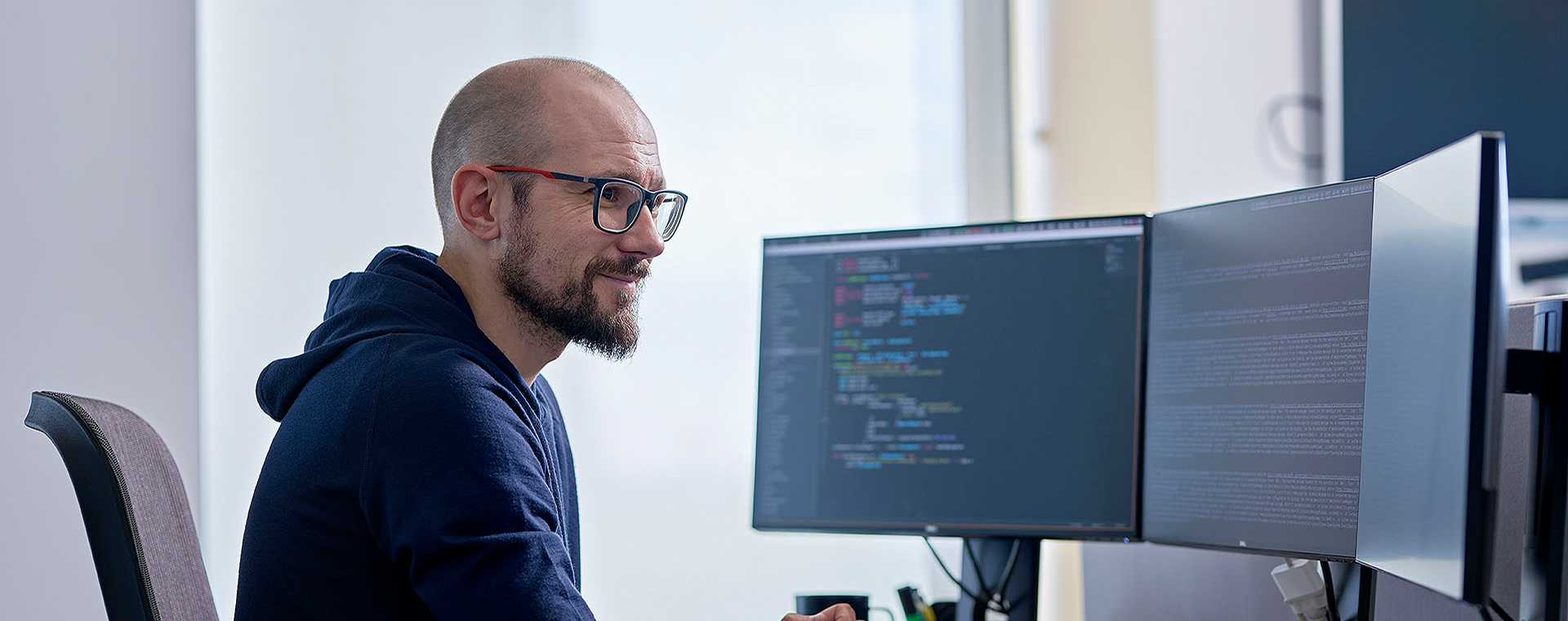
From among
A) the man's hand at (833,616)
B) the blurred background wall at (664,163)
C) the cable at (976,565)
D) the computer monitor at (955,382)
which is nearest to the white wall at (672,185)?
the blurred background wall at (664,163)

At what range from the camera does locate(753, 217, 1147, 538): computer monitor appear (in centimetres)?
144

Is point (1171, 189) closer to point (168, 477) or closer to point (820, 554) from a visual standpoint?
point (820, 554)

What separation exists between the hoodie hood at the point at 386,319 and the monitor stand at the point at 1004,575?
643 mm

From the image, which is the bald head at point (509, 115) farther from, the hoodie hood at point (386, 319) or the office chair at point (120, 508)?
the office chair at point (120, 508)

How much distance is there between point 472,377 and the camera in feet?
3.39

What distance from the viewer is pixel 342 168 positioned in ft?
6.41

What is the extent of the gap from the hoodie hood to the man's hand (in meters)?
0.36

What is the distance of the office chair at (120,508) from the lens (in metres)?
0.89

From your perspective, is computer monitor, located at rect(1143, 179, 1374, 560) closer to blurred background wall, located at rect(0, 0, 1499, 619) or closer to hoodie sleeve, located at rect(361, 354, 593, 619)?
hoodie sleeve, located at rect(361, 354, 593, 619)

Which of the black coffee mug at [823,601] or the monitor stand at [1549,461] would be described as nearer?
the monitor stand at [1549,461]

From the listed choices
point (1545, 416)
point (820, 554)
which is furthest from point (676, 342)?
point (1545, 416)

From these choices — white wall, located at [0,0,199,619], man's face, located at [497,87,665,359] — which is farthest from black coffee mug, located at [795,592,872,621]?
white wall, located at [0,0,199,619]

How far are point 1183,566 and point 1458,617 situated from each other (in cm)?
42

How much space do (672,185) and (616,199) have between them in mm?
901
